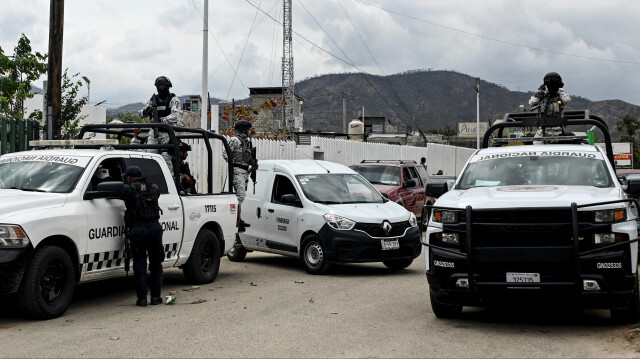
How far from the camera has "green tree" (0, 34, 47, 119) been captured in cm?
1738

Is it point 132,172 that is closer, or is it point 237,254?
point 132,172

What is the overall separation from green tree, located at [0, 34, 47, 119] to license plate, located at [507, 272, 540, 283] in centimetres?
1272

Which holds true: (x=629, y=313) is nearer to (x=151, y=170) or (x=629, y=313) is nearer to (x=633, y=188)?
(x=633, y=188)

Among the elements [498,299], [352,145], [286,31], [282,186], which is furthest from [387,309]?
[286,31]

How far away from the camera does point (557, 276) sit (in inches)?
283

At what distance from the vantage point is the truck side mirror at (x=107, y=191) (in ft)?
28.8

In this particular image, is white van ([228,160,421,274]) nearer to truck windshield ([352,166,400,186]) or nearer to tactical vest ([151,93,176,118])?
tactical vest ([151,93,176,118])

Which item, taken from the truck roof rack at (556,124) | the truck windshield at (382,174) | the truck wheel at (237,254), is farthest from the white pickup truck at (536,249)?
the truck windshield at (382,174)

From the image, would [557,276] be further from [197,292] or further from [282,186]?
[282,186]

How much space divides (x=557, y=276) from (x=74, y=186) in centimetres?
549

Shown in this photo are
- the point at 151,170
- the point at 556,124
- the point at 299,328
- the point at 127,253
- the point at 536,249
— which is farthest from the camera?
the point at 556,124

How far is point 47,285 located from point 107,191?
127 centimetres

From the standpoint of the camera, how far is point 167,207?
33.7 ft

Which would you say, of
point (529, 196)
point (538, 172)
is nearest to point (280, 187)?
point (538, 172)
